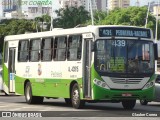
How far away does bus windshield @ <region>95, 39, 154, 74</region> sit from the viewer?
73.3ft

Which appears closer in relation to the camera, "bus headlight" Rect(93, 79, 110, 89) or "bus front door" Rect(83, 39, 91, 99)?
"bus headlight" Rect(93, 79, 110, 89)

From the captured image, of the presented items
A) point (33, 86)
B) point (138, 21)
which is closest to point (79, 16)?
point (138, 21)

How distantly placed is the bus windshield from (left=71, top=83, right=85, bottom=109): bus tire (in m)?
1.50

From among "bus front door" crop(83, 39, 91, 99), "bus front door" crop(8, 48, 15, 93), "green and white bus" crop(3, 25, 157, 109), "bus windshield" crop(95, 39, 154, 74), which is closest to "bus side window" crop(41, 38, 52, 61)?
"green and white bus" crop(3, 25, 157, 109)

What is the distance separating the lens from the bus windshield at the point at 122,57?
73.3 feet

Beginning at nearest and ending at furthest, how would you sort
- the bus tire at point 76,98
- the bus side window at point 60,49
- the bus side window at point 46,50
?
the bus tire at point 76,98
the bus side window at point 60,49
the bus side window at point 46,50

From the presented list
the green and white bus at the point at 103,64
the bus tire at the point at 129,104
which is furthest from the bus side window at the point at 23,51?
the bus tire at the point at 129,104

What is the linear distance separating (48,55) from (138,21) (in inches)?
3350

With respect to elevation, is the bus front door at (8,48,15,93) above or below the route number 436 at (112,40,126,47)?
below

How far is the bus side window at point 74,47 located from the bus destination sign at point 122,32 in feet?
3.80

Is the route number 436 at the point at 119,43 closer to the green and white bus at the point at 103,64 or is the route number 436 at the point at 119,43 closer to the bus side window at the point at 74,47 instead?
the green and white bus at the point at 103,64

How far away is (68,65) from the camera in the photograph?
2433 centimetres

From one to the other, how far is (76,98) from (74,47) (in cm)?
190

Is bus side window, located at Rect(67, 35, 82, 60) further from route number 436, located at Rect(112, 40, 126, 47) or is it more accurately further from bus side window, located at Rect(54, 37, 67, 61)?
route number 436, located at Rect(112, 40, 126, 47)
